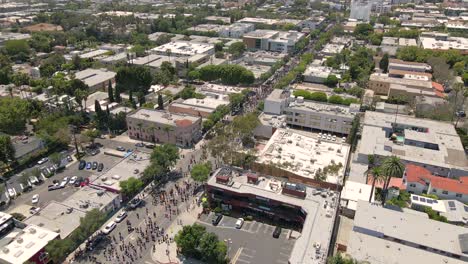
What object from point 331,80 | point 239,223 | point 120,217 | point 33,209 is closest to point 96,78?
point 33,209

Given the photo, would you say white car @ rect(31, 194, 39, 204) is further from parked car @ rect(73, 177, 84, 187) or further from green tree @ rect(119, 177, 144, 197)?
green tree @ rect(119, 177, 144, 197)

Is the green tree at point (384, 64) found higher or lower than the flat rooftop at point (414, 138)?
higher

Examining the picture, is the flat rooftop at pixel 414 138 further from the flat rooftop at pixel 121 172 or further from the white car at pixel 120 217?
the white car at pixel 120 217

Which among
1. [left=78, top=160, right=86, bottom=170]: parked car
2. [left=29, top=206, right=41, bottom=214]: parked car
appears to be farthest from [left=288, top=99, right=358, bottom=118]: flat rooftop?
[left=29, top=206, right=41, bottom=214]: parked car

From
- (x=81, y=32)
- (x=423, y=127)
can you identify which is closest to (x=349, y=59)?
(x=423, y=127)

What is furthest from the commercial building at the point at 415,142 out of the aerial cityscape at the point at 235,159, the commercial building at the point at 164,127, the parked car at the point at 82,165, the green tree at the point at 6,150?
the green tree at the point at 6,150
